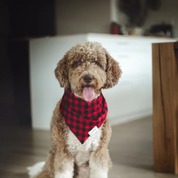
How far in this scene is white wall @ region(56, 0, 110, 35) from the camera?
3027mm

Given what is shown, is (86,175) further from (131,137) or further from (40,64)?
→ (131,137)

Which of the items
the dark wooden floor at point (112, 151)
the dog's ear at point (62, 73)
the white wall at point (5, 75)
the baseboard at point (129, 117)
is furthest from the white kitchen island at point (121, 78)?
the dog's ear at point (62, 73)

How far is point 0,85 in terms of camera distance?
8.07 ft

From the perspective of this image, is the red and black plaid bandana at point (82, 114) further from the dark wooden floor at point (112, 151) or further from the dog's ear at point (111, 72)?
the dark wooden floor at point (112, 151)

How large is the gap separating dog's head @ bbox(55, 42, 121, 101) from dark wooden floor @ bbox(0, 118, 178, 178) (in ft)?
2.53

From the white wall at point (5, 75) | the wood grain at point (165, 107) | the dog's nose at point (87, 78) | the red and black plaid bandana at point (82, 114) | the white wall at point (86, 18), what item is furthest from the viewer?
the white wall at point (86, 18)

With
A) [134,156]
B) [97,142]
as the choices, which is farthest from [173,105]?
[97,142]

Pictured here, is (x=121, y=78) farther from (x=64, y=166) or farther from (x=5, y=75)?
(x=64, y=166)

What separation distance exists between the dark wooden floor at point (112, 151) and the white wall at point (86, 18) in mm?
1126

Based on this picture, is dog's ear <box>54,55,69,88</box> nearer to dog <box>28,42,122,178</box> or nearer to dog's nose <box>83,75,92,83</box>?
dog <box>28,42,122,178</box>

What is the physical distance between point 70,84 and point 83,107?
0.12 meters

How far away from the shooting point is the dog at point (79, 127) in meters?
1.23

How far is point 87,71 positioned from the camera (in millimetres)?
1152

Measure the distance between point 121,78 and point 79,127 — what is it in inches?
59.2
